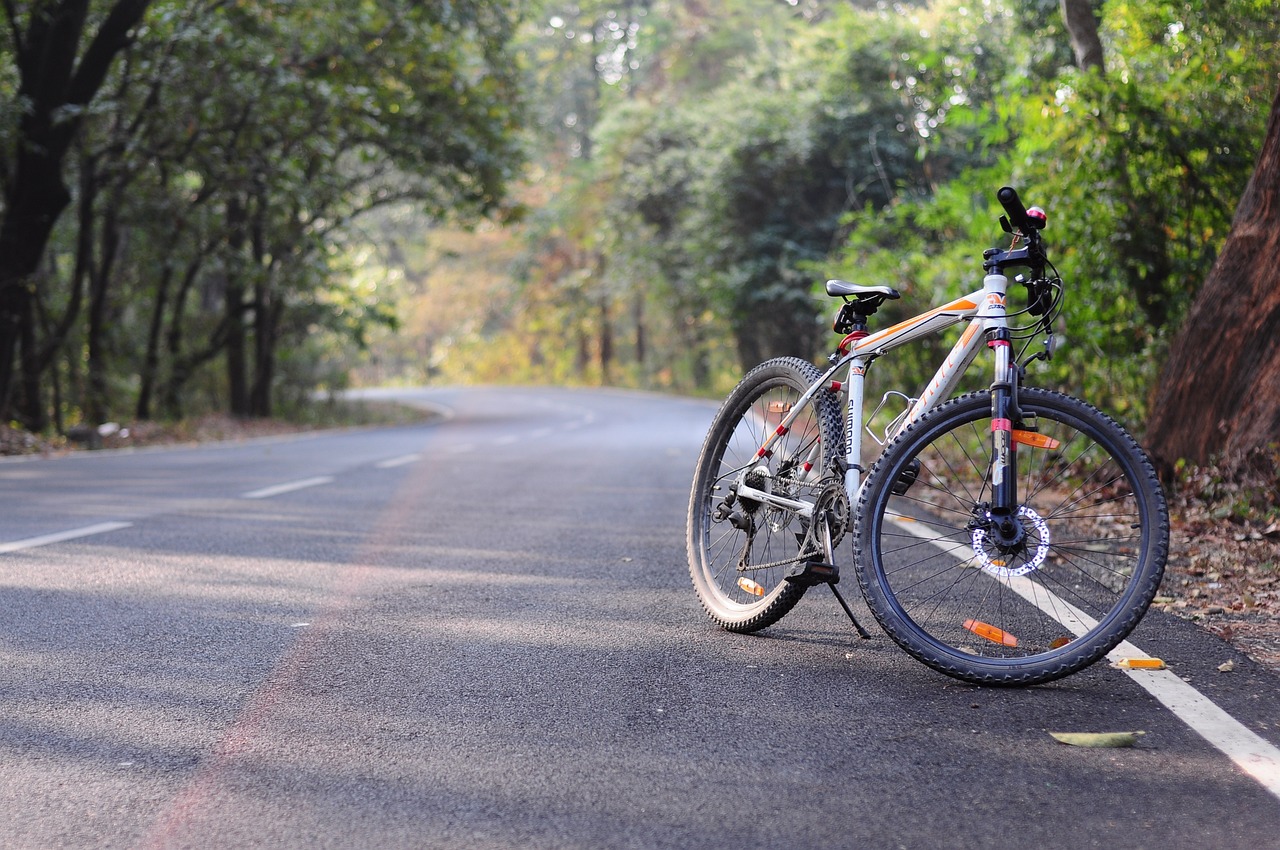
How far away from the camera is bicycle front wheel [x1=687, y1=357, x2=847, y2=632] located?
4.42 m

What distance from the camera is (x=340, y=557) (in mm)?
6504

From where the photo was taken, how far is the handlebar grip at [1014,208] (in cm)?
385

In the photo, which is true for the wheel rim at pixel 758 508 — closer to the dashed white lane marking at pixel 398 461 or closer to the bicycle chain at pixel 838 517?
the bicycle chain at pixel 838 517

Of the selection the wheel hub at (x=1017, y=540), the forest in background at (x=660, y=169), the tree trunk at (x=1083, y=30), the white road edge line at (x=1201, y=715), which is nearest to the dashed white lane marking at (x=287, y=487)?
the forest in background at (x=660, y=169)

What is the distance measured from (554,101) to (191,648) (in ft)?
173

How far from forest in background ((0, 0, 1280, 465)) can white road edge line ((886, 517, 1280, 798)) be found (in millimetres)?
5116

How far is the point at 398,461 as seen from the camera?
13852 mm

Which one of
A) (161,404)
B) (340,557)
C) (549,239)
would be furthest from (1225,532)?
(549,239)

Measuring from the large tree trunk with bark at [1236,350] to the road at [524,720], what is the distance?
8.78 feet

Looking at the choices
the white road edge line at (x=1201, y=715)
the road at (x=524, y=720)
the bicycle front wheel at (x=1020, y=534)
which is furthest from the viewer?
the bicycle front wheel at (x=1020, y=534)

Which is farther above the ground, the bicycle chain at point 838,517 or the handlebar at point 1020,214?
the handlebar at point 1020,214

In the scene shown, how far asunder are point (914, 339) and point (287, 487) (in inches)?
286

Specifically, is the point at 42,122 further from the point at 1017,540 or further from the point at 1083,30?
the point at 1017,540

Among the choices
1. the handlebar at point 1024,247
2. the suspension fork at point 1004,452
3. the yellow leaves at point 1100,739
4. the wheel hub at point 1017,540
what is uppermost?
the handlebar at point 1024,247
